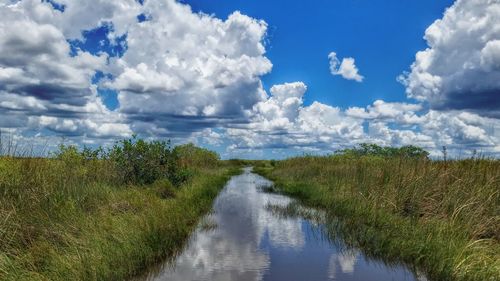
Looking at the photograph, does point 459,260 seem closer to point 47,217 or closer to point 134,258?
point 134,258

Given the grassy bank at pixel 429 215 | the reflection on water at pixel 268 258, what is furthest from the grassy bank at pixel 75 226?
the grassy bank at pixel 429 215

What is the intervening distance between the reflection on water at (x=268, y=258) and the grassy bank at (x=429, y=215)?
86 cm

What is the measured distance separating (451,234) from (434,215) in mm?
2737

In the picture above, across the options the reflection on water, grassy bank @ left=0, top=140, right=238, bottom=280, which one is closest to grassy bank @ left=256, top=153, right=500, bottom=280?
the reflection on water

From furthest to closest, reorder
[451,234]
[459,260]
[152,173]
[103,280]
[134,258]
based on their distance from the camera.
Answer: [152,173] → [451,234] → [134,258] → [459,260] → [103,280]

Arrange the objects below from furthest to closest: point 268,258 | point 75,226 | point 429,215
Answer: point 429,215 → point 268,258 → point 75,226

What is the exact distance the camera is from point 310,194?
84.6 feet

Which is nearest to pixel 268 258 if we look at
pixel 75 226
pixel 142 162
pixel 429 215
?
pixel 75 226

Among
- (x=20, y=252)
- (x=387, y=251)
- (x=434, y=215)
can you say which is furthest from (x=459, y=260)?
(x=20, y=252)

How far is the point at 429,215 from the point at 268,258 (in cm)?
617

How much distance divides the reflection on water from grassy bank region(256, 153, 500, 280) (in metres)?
0.86

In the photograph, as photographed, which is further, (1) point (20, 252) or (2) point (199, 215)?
(2) point (199, 215)

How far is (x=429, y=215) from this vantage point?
14.4 metres

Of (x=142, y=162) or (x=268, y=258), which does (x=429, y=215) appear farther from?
(x=142, y=162)
